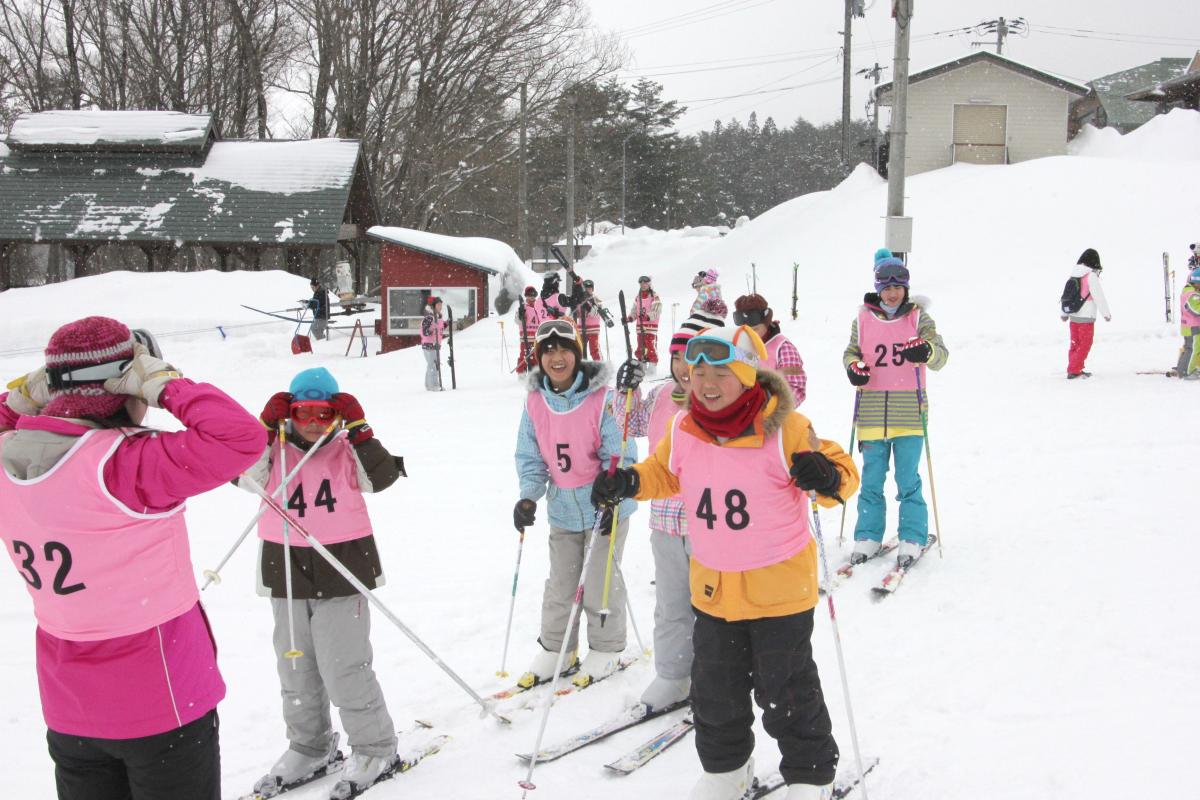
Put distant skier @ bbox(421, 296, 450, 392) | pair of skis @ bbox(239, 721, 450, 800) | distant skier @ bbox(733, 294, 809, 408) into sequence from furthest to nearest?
1. distant skier @ bbox(421, 296, 450, 392)
2. distant skier @ bbox(733, 294, 809, 408)
3. pair of skis @ bbox(239, 721, 450, 800)

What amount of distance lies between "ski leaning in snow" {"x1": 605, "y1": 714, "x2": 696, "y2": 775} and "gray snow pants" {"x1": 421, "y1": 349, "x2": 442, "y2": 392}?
10.5 metres

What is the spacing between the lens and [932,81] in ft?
94.6

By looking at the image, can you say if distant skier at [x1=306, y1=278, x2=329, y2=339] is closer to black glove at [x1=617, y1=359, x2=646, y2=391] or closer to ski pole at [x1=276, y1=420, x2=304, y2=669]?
black glove at [x1=617, y1=359, x2=646, y2=391]

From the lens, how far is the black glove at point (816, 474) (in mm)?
2857

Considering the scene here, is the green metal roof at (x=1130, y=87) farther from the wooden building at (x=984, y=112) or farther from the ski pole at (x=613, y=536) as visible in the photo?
the ski pole at (x=613, y=536)

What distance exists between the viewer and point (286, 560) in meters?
3.38

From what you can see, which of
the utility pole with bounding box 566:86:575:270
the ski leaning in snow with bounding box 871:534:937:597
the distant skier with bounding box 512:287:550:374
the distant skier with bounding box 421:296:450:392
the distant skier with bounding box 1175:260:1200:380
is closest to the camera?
the ski leaning in snow with bounding box 871:534:937:597

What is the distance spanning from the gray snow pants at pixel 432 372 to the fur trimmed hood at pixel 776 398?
1118 cm

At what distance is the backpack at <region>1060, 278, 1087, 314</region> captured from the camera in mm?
11477

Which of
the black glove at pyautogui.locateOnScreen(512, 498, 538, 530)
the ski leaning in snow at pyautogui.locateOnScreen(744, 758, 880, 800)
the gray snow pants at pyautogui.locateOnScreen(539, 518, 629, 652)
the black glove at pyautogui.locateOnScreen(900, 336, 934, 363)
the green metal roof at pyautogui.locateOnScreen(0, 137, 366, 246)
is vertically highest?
the green metal roof at pyautogui.locateOnScreen(0, 137, 366, 246)

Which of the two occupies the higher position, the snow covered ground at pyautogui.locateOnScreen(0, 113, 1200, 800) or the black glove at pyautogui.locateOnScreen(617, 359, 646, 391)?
the black glove at pyautogui.locateOnScreen(617, 359, 646, 391)

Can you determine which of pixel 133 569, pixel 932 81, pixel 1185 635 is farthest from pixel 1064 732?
pixel 932 81

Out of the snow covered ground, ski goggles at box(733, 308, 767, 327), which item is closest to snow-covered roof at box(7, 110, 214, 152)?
the snow covered ground

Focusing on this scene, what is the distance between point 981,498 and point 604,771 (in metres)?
4.68
